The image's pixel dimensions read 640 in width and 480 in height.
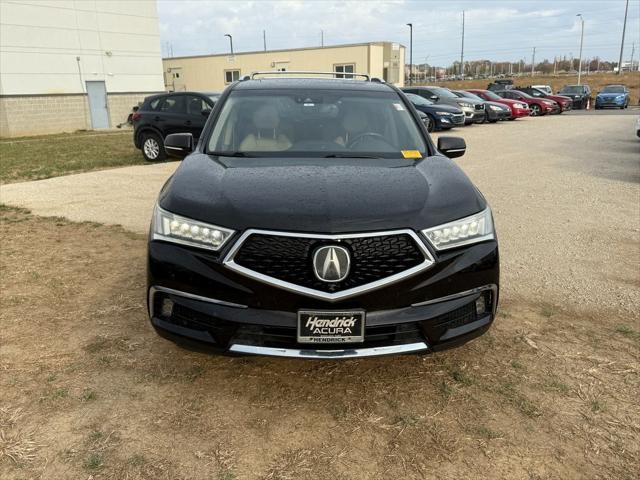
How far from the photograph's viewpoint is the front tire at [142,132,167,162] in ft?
42.3

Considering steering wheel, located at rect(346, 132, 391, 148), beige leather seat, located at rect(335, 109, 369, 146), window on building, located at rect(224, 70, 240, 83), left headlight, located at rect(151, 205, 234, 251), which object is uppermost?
window on building, located at rect(224, 70, 240, 83)

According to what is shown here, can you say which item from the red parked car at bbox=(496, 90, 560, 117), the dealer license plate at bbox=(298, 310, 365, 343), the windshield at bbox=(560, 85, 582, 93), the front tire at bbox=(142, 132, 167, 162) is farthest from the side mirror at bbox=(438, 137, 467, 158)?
the windshield at bbox=(560, 85, 582, 93)

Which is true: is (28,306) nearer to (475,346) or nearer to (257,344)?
(257,344)

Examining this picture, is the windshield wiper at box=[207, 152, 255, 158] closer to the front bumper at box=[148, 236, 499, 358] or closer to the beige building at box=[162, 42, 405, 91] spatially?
the front bumper at box=[148, 236, 499, 358]

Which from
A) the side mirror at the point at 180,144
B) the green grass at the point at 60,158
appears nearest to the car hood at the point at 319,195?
the side mirror at the point at 180,144

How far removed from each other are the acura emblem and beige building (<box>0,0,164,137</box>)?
25.1 m

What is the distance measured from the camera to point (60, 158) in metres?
14.1

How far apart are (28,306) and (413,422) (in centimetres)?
312

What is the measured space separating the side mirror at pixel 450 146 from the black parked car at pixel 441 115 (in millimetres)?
15316

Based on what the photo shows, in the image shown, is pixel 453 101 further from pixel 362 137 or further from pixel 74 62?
pixel 362 137

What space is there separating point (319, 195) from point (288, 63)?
139ft

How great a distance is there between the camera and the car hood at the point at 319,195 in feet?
8.48

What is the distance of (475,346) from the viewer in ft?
11.6

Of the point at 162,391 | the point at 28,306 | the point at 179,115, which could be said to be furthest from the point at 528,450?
the point at 179,115
